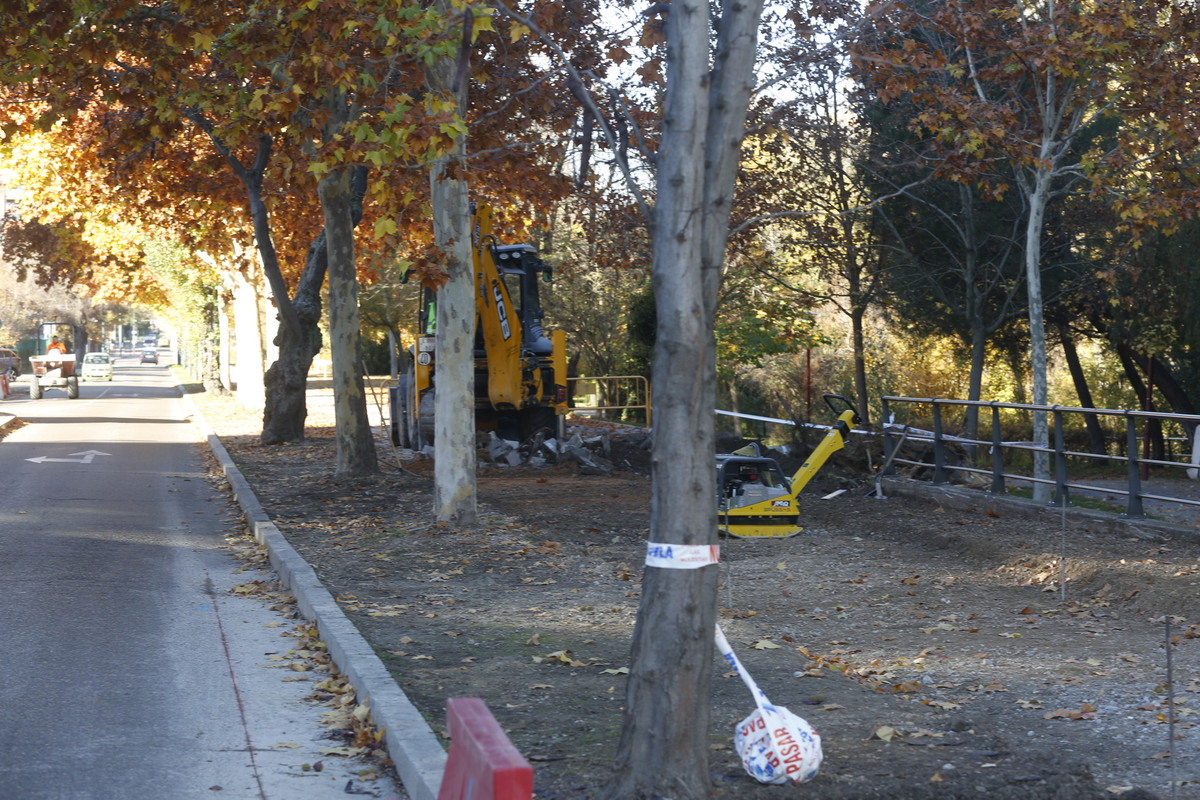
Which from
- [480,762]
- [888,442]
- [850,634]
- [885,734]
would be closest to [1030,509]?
[888,442]

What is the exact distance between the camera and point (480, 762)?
3.53 metres

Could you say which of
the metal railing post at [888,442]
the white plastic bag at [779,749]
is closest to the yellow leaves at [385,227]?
the white plastic bag at [779,749]

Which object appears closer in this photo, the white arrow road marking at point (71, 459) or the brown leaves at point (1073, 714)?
the brown leaves at point (1073, 714)

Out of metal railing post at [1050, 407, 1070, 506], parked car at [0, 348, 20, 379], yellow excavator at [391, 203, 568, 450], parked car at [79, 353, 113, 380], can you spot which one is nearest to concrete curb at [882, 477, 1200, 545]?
metal railing post at [1050, 407, 1070, 506]

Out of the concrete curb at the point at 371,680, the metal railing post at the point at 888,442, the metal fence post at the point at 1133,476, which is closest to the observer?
the concrete curb at the point at 371,680

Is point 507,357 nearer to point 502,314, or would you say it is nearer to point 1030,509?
point 502,314

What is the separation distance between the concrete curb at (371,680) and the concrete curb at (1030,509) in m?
7.47

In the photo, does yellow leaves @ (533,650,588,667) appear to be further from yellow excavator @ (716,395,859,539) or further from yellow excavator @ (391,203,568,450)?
yellow excavator @ (391,203,568,450)

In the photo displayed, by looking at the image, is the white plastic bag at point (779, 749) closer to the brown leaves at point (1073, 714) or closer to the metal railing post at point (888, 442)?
the brown leaves at point (1073, 714)

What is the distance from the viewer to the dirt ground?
5.38 metres

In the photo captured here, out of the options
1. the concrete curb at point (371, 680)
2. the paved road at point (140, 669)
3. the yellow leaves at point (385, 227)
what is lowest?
the paved road at point (140, 669)

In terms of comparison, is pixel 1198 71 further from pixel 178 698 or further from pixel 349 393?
pixel 178 698

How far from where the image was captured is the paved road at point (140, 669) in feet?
17.9

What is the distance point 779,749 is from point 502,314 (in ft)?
48.1
